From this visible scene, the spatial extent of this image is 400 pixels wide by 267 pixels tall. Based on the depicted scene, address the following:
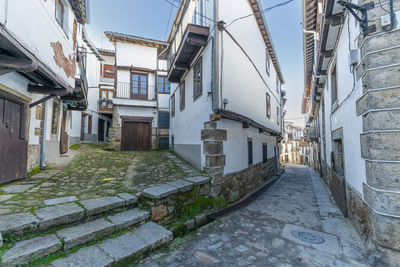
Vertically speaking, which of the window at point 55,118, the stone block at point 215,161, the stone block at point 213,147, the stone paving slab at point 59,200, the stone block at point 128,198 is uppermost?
the window at point 55,118

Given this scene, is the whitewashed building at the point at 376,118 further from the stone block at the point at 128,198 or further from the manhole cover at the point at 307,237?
the stone block at the point at 128,198

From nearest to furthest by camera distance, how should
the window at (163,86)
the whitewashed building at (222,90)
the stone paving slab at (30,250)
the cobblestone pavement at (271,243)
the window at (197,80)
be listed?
the stone paving slab at (30,250)
the cobblestone pavement at (271,243)
the whitewashed building at (222,90)
the window at (197,80)
the window at (163,86)

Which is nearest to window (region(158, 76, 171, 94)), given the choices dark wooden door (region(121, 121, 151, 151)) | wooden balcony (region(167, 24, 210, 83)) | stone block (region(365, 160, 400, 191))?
dark wooden door (region(121, 121, 151, 151))

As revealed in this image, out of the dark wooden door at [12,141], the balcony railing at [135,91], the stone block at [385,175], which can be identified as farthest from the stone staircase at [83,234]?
the balcony railing at [135,91]

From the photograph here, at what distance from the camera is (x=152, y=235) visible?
2.96 metres

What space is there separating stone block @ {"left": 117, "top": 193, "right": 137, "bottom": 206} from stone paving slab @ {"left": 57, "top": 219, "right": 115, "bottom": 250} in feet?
1.81

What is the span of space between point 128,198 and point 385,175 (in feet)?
13.6

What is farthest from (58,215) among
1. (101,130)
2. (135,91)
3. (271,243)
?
(101,130)

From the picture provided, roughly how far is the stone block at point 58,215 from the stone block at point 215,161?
123 inches

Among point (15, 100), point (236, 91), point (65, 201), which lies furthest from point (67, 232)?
point (236, 91)

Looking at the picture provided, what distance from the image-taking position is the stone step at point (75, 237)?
6.72 feet

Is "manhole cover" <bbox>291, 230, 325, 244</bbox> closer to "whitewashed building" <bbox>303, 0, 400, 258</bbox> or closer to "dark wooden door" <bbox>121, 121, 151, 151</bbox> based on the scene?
"whitewashed building" <bbox>303, 0, 400, 258</bbox>

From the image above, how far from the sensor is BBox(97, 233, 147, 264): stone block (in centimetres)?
239

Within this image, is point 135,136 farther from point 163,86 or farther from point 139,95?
point 163,86
